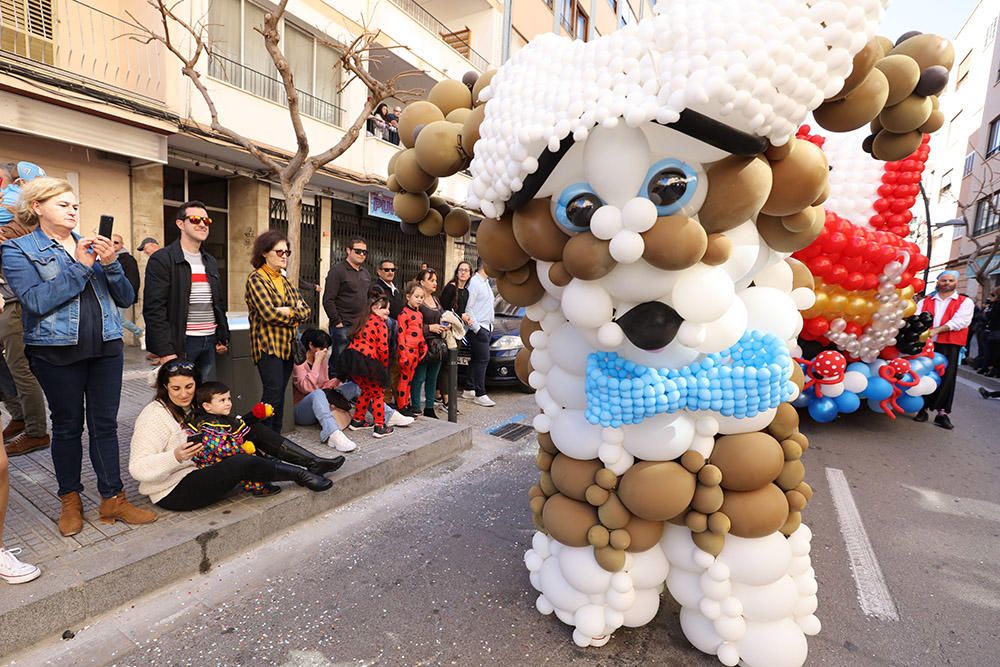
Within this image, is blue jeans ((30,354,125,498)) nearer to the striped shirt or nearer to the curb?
the curb

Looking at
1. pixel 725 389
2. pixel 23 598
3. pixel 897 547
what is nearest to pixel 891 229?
pixel 897 547

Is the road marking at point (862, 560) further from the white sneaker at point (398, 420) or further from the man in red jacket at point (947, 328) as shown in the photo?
the white sneaker at point (398, 420)

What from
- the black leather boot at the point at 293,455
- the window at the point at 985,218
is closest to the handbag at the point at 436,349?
the black leather boot at the point at 293,455

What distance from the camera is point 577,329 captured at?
7.14 ft

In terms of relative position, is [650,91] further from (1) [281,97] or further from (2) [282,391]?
(1) [281,97]

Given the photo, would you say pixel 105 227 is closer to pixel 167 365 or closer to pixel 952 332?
pixel 167 365

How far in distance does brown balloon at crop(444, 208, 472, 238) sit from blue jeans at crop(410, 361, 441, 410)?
9.39 ft

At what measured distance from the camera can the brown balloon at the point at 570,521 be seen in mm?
2188

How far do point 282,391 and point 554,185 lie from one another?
3020 mm

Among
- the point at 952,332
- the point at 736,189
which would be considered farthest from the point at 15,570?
the point at 952,332

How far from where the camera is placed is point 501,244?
6.89 ft

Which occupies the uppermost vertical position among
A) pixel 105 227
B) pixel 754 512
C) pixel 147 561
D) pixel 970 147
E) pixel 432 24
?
pixel 970 147

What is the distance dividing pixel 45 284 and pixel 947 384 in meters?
8.21

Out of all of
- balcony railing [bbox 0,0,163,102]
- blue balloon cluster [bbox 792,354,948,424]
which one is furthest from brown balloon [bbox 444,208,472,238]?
balcony railing [bbox 0,0,163,102]
